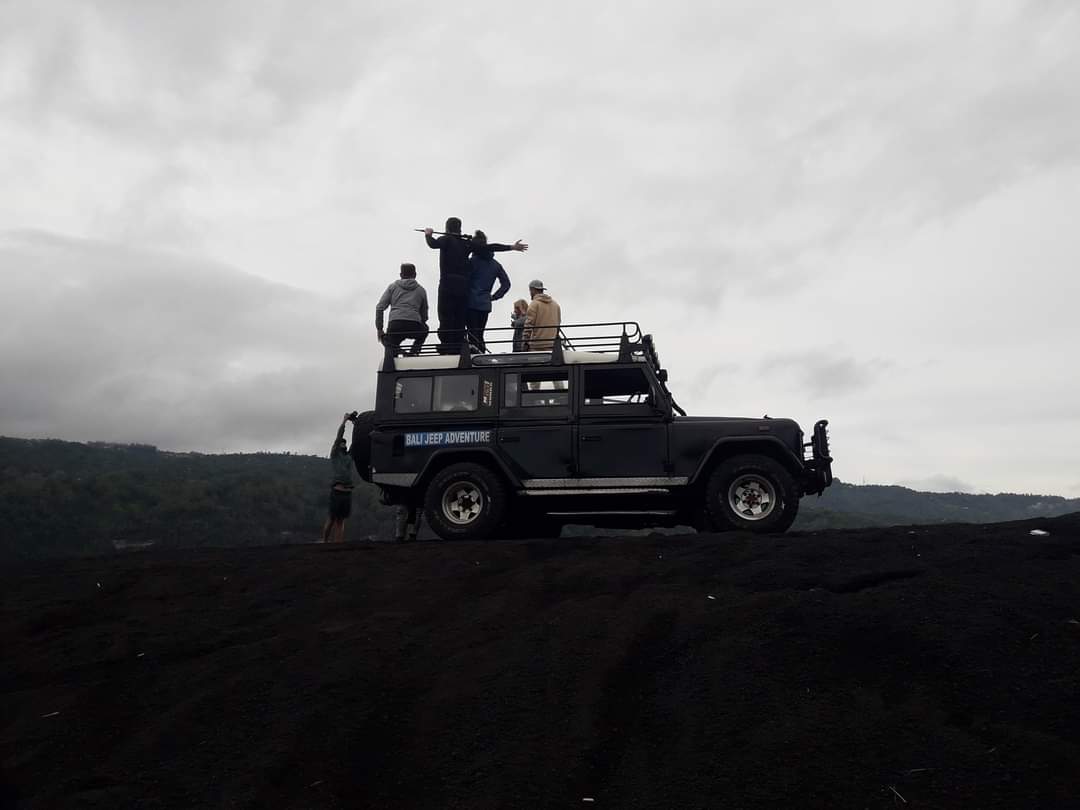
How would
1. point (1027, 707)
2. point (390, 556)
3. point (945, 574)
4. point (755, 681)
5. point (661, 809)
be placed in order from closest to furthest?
point (661, 809)
point (1027, 707)
point (755, 681)
point (945, 574)
point (390, 556)

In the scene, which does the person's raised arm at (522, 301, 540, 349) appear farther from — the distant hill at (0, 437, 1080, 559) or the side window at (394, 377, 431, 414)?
the distant hill at (0, 437, 1080, 559)

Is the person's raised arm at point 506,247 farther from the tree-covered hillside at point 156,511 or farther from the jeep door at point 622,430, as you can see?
the tree-covered hillside at point 156,511

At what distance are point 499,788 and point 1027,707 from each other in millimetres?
3440

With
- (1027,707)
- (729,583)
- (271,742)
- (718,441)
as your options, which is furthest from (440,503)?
(1027,707)

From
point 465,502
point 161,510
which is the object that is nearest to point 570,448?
point 465,502

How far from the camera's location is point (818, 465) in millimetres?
10844

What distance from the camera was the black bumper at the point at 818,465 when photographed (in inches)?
424

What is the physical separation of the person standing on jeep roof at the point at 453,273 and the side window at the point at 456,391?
1252 mm

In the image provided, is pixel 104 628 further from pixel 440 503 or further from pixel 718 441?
pixel 718 441

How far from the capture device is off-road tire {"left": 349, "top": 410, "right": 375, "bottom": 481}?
1157 centimetres

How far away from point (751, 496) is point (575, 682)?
16.5 feet

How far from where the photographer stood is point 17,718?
6352 mm

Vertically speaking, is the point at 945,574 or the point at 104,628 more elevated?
the point at 945,574

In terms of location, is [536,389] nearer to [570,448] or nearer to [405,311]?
[570,448]
